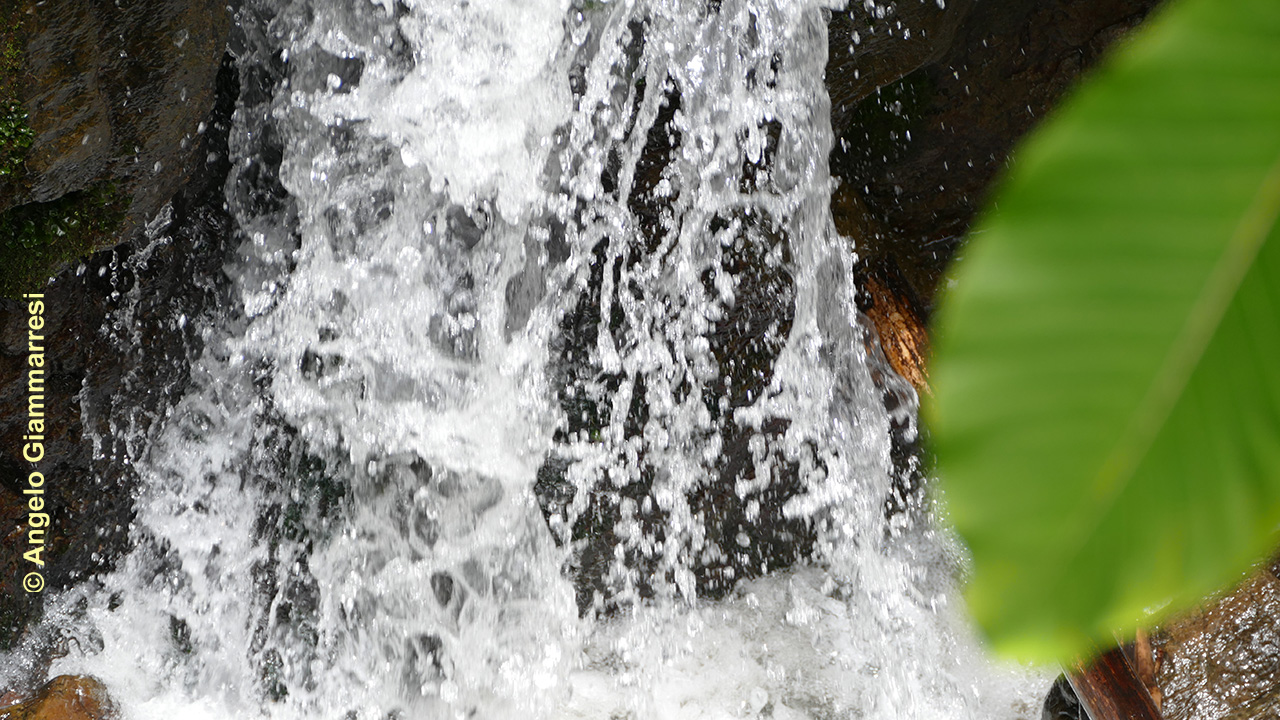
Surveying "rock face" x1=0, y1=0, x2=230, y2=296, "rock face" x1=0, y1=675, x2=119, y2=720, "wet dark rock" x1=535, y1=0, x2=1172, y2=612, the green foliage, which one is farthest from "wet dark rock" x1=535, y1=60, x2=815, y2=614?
the green foliage

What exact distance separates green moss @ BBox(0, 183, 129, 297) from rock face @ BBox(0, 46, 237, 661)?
5.1 inches

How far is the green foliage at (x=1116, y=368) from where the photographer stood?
0.11m

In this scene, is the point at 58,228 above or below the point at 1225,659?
above

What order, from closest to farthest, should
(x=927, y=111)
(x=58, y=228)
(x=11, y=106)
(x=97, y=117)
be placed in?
(x=11, y=106) → (x=97, y=117) → (x=58, y=228) → (x=927, y=111)

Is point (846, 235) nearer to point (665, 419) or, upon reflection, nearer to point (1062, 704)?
point (665, 419)

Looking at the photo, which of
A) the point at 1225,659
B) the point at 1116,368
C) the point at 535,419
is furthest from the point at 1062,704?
the point at 1116,368

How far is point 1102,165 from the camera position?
11cm

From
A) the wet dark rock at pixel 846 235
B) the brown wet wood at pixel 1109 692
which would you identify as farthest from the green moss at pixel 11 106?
the brown wet wood at pixel 1109 692

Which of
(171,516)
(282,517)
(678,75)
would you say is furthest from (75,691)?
(678,75)

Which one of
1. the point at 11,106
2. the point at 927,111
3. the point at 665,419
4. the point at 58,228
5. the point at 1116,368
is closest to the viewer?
the point at 1116,368

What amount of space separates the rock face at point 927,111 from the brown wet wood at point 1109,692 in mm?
888

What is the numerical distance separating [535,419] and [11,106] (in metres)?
1.35

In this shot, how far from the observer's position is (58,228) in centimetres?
199

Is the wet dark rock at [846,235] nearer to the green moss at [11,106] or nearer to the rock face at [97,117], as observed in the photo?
the rock face at [97,117]
